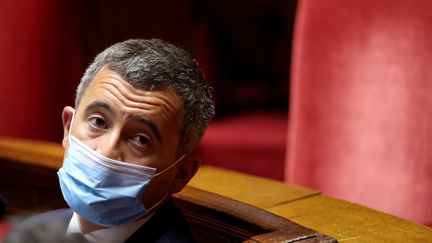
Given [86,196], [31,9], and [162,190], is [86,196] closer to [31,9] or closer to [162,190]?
[162,190]

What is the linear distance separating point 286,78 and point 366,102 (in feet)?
4.93

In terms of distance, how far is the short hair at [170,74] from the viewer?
54.3 inches

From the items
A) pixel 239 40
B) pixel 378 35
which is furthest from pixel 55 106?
pixel 378 35

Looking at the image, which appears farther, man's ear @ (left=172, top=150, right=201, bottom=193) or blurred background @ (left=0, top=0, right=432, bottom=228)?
blurred background @ (left=0, top=0, right=432, bottom=228)

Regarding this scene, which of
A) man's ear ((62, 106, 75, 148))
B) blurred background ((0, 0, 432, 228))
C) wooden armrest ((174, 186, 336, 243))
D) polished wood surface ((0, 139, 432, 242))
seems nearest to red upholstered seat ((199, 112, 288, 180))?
blurred background ((0, 0, 432, 228))

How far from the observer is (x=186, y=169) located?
1.46 metres

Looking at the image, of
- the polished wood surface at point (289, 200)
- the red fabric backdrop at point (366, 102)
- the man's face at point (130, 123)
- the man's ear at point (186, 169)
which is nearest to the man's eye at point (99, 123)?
the man's face at point (130, 123)

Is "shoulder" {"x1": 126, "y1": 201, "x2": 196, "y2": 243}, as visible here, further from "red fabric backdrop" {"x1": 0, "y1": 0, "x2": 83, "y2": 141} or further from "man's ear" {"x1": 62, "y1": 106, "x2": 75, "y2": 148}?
"red fabric backdrop" {"x1": 0, "y1": 0, "x2": 83, "y2": 141}

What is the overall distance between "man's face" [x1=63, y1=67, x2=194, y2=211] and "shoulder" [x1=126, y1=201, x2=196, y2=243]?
0.05m

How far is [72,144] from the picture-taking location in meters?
1.43

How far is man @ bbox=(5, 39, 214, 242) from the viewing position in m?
1.37

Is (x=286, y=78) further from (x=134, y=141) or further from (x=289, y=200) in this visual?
(x=134, y=141)

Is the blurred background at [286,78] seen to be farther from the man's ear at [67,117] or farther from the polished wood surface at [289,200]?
the man's ear at [67,117]

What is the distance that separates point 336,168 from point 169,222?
962 mm
